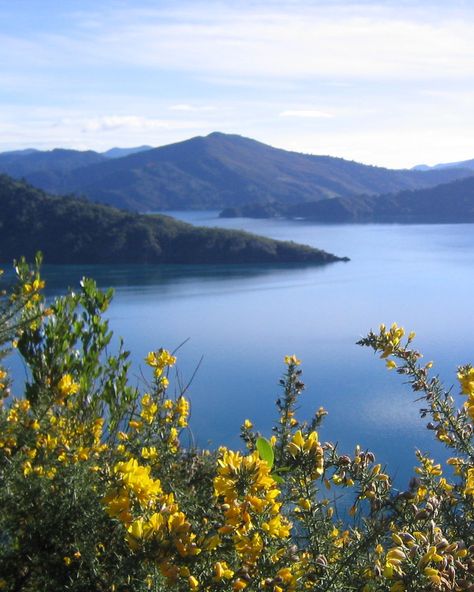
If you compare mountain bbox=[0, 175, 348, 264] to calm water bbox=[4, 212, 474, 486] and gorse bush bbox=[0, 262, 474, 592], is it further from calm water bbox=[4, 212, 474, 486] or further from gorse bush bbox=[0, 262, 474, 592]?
gorse bush bbox=[0, 262, 474, 592]

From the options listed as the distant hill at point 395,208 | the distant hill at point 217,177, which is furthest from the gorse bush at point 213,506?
the distant hill at point 217,177

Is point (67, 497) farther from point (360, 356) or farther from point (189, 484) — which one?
point (360, 356)

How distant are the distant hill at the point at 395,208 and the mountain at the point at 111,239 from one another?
2872 centimetres

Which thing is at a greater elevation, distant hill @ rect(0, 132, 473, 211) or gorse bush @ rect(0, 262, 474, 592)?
distant hill @ rect(0, 132, 473, 211)

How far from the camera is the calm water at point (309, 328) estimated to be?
1192 centimetres

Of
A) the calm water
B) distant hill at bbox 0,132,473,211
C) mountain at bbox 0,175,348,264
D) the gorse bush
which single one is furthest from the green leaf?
distant hill at bbox 0,132,473,211

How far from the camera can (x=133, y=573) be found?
4.20ft

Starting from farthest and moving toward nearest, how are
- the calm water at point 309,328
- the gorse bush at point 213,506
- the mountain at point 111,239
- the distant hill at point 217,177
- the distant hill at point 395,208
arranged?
1. the distant hill at point 217,177
2. the distant hill at point 395,208
3. the mountain at point 111,239
4. the calm water at point 309,328
5. the gorse bush at point 213,506

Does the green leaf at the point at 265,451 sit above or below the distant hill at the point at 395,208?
below

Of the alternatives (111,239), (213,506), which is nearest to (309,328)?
(213,506)

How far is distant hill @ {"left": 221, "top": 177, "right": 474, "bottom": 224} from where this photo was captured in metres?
69.4

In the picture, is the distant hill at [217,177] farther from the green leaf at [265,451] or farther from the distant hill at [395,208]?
the green leaf at [265,451]

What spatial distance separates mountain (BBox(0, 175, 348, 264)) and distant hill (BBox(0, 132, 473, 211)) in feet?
130

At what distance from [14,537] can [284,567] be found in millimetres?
797
